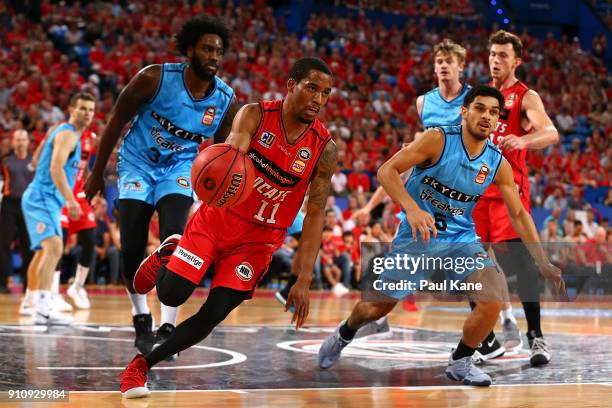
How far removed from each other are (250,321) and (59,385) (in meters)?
4.28

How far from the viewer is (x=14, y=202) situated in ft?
38.7

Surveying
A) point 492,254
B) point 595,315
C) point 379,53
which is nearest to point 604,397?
point 492,254

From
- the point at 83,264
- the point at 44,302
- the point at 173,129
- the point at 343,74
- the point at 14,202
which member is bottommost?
the point at 44,302

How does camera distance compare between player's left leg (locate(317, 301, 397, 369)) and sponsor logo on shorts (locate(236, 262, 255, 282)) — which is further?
player's left leg (locate(317, 301, 397, 369))

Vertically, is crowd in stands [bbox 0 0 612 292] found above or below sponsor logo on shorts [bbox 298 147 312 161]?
above

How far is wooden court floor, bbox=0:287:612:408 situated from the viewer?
463 cm

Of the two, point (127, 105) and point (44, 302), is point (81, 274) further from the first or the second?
point (127, 105)

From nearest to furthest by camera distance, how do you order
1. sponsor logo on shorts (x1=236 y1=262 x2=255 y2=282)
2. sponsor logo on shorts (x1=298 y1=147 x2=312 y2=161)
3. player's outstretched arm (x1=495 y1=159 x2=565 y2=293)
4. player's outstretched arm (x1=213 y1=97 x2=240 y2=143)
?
1. sponsor logo on shorts (x1=236 y1=262 x2=255 y2=282)
2. sponsor logo on shorts (x1=298 y1=147 x2=312 y2=161)
3. player's outstretched arm (x1=495 y1=159 x2=565 y2=293)
4. player's outstretched arm (x1=213 y1=97 x2=240 y2=143)

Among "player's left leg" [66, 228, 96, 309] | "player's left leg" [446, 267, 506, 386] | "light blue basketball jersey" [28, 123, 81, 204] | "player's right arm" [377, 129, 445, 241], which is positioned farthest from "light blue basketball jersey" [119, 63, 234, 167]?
"player's left leg" [66, 228, 96, 309]

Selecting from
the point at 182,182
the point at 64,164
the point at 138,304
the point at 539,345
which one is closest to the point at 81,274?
the point at 64,164

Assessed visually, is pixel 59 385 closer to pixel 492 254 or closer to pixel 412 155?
pixel 412 155

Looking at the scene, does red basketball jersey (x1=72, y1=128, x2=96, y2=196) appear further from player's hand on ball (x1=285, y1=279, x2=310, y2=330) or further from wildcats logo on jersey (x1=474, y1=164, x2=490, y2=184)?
player's hand on ball (x1=285, y1=279, x2=310, y2=330)

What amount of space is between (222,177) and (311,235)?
1.94 feet

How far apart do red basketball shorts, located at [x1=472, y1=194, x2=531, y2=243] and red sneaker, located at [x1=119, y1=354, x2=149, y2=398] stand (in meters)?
2.94
